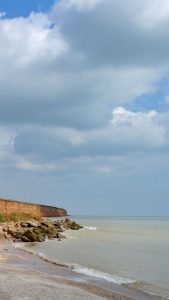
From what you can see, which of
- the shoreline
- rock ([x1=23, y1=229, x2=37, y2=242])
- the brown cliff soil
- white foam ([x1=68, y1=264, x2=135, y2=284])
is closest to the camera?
the shoreline

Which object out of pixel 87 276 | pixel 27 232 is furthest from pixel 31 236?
pixel 87 276

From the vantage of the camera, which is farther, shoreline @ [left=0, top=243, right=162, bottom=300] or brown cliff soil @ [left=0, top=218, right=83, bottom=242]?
brown cliff soil @ [left=0, top=218, right=83, bottom=242]

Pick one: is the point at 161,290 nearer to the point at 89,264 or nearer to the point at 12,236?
the point at 89,264

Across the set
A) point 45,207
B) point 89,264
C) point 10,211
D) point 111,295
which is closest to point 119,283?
point 111,295

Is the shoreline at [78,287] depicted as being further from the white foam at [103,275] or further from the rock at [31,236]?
the rock at [31,236]

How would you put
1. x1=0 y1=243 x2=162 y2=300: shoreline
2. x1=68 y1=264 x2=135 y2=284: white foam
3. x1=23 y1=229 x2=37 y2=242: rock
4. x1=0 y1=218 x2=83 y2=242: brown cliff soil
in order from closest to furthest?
1. x1=0 y1=243 x2=162 y2=300: shoreline
2. x1=68 y1=264 x2=135 y2=284: white foam
3. x1=0 y1=218 x2=83 y2=242: brown cliff soil
4. x1=23 y1=229 x2=37 y2=242: rock

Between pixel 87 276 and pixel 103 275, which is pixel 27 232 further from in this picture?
pixel 87 276

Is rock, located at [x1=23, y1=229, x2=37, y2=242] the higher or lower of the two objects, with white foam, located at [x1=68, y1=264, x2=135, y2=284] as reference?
higher

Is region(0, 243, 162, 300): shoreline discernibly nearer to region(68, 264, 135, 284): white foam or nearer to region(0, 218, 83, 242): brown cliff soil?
region(68, 264, 135, 284): white foam

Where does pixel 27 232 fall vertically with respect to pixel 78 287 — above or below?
above

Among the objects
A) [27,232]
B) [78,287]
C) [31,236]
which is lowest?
[78,287]

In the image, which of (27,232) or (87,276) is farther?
(27,232)

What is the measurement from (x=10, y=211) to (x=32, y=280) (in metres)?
65.8

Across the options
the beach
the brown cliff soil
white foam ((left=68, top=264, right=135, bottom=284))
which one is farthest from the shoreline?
the brown cliff soil
